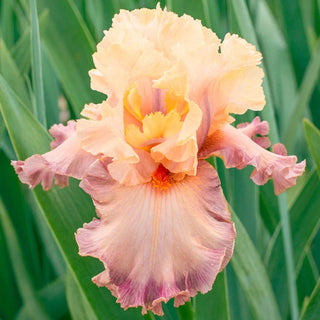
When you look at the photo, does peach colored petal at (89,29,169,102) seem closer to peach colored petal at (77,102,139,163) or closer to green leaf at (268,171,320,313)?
peach colored petal at (77,102,139,163)

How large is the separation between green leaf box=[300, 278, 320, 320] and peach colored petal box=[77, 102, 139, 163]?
0.38 m

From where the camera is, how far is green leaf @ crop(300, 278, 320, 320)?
2.49ft

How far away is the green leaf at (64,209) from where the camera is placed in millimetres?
687

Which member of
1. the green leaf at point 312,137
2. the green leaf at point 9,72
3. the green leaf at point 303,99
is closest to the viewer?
the green leaf at point 312,137

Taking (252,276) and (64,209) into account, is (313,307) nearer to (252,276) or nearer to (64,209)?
(252,276)

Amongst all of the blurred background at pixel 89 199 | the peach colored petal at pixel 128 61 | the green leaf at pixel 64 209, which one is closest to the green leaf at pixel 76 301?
the blurred background at pixel 89 199

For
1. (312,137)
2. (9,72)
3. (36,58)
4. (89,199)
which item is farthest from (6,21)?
(312,137)

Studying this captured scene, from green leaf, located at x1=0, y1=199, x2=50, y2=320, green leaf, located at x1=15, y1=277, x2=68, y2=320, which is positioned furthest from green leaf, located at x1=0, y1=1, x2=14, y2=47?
green leaf, located at x1=15, y1=277, x2=68, y2=320

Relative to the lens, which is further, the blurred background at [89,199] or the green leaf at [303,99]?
the green leaf at [303,99]

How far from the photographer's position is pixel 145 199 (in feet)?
1.89

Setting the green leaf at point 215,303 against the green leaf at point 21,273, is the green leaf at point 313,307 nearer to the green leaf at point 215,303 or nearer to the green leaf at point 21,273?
the green leaf at point 215,303

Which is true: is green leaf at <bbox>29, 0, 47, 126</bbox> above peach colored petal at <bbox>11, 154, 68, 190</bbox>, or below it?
above

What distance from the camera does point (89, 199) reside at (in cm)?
→ 73

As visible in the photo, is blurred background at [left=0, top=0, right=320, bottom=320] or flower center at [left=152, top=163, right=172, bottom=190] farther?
blurred background at [left=0, top=0, right=320, bottom=320]
